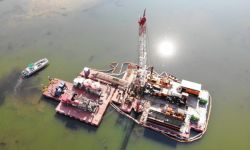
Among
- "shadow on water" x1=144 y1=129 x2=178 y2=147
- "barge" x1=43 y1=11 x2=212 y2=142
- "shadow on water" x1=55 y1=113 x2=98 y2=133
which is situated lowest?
"shadow on water" x1=55 y1=113 x2=98 y2=133

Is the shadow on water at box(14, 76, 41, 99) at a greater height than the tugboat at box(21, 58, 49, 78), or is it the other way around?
the tugboat at box(21, 58, 49, 78)

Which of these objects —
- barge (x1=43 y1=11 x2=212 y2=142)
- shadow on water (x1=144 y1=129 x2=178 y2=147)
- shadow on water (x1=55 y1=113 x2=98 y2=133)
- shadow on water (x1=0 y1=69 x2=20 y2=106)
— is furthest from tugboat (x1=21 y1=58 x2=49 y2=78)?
shadow on water (x1=144 y1=129 x2=178 y2=147)

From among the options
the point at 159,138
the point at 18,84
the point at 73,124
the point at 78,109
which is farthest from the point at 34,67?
the point at 159,138

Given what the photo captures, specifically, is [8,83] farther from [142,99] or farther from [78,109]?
[142,99]

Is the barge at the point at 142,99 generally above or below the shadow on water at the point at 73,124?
above

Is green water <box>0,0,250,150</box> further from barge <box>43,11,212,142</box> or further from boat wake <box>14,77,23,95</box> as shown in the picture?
barge <box>43,11,212,142</box>

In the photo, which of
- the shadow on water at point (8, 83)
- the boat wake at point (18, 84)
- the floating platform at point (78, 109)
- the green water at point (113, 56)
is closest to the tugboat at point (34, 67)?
the boat wake at point (18, 84)

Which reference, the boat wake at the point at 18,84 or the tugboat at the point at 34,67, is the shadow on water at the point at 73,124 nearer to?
the boat wake at the point at 18,84
